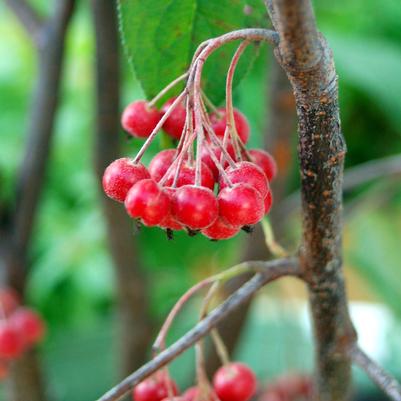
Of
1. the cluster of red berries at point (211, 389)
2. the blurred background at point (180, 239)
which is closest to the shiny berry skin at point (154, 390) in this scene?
the cluster of red berries at point (211, 389)

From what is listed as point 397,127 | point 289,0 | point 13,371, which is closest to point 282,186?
point 13,371

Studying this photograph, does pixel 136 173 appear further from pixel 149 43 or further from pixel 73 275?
pixel 73 275

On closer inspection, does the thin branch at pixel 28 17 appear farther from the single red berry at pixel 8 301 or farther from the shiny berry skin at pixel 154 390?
the shiny berry skin at pixel 154 390

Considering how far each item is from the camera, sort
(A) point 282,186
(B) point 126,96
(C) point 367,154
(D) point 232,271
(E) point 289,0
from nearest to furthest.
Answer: (E) point 289,0, (D) point 232,271, (A) point 282,186, (B) point 126,96, (C) point 367,154

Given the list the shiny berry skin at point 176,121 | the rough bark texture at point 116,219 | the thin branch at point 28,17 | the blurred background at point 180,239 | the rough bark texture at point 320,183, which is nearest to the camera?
the rough bark texture at point 320,183

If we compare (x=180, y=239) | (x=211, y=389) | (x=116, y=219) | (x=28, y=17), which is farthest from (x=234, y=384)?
(x=180, y=239)

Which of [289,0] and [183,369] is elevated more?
[289,0]

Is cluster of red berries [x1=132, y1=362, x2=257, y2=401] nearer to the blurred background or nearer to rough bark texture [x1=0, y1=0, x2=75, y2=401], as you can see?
rough bark texture [x1=0, y1=0, x2=75, y2=401]
